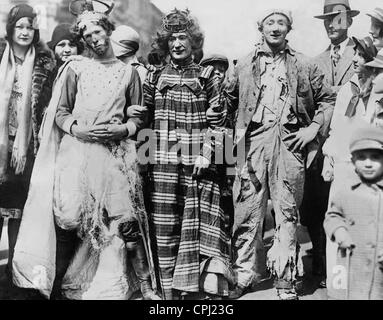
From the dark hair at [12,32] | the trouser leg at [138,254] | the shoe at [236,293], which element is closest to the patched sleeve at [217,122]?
the trouser leg at [138,254]

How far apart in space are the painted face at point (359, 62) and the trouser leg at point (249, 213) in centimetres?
91

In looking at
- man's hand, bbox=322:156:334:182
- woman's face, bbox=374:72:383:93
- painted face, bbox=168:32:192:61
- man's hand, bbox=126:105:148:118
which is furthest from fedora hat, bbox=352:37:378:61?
man's hand, bbox=126:105:148:118

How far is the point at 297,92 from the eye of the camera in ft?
15.9

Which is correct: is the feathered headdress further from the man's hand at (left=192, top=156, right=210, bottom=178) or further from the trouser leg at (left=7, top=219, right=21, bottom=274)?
the trouser leg at (left=7, top=219, right=21, bottom=274)

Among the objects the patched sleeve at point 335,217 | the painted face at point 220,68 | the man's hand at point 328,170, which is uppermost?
the painted face at point 220,68

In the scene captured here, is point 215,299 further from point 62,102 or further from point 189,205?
point 62,102

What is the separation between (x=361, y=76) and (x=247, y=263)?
163 centimetres

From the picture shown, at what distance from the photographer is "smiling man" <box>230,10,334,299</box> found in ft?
15.8

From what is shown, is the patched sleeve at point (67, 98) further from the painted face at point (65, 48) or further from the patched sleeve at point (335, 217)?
the patched sleeve at point (335, 217)

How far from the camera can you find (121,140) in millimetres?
4930

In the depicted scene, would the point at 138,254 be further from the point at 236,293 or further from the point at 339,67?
the point at 339,67

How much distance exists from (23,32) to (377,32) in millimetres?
2671

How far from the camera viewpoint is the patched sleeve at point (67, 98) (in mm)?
4883

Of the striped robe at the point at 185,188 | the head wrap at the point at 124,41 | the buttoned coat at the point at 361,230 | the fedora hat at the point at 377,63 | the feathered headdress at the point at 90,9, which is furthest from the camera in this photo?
the head wrap at the point at 124,41
